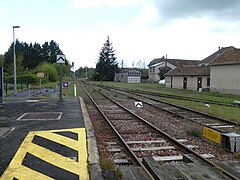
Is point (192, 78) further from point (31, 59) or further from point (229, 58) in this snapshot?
point (31, 59)

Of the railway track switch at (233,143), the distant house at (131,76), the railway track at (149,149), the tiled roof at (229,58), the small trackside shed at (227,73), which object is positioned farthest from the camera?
the distant house at (131,76)

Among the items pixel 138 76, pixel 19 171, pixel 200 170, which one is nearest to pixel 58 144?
pixel 19 171

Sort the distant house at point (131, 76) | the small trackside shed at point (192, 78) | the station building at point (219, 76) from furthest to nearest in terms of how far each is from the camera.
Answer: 1. the distant house at point (131, 76)
2. the small trackside shed at point (192, 78)
3. the station building at point (219, 76)

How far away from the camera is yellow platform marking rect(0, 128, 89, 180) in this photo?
4.68 metres

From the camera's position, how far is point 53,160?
5426 millimetres

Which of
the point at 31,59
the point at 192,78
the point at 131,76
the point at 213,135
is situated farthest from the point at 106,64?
the point at 213,135

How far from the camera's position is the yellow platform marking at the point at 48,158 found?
4.68 meters

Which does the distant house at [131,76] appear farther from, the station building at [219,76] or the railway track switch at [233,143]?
the railway track switch at [233,143]

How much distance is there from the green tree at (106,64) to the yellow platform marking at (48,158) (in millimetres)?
85671

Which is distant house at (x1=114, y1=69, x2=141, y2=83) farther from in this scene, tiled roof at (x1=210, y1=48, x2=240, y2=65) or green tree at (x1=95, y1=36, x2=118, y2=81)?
tiled roof at (x1=210, y1=48, x2=240, y2=65)

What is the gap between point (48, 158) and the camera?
18.2 ft

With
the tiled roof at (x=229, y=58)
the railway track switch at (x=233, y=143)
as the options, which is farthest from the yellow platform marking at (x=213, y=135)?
the tiled roof at (x=229, y=58)

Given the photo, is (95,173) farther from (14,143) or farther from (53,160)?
(14,143)

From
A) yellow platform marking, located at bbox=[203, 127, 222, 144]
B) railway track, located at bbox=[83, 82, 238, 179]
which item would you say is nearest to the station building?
yellow platform marking, located at bbox=[203, 127, 222, 144]
